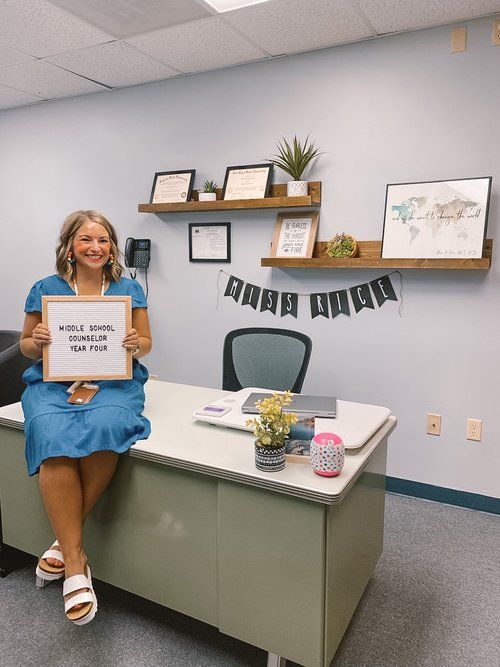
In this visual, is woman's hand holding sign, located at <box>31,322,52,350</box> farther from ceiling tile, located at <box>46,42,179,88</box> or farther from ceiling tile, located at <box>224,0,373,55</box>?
ceiling tile, located at <box>46,42,179,88</box>

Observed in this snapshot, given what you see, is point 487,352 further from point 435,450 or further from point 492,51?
point 492,51

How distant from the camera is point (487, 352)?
8.67 feet

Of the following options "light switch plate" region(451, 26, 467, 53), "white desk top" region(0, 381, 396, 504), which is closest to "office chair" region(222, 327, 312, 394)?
"white desk top" region(0, 381, 396, 504)

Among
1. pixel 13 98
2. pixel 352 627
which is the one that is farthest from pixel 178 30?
pixel 352 627

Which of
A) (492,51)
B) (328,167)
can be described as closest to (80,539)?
(328,167)

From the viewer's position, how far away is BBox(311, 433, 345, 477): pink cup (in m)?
1.36

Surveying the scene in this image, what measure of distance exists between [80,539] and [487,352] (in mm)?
2126

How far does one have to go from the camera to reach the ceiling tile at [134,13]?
93.4 inches

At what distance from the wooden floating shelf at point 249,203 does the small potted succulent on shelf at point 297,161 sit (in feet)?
0.18

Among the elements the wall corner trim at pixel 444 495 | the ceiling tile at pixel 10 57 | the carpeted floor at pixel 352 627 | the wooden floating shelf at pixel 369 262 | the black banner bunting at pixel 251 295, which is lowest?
the carpeted floor at pixel 352 627

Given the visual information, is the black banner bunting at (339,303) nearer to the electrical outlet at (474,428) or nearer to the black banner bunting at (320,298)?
the black banner bunting at (320,298)

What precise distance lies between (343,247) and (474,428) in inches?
47.6

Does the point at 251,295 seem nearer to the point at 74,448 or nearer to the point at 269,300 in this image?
the point at 269,300

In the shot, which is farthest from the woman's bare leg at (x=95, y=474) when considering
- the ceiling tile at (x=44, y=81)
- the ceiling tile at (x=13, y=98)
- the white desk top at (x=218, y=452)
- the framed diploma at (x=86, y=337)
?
the ceiling tile at (x=13, y=98)
